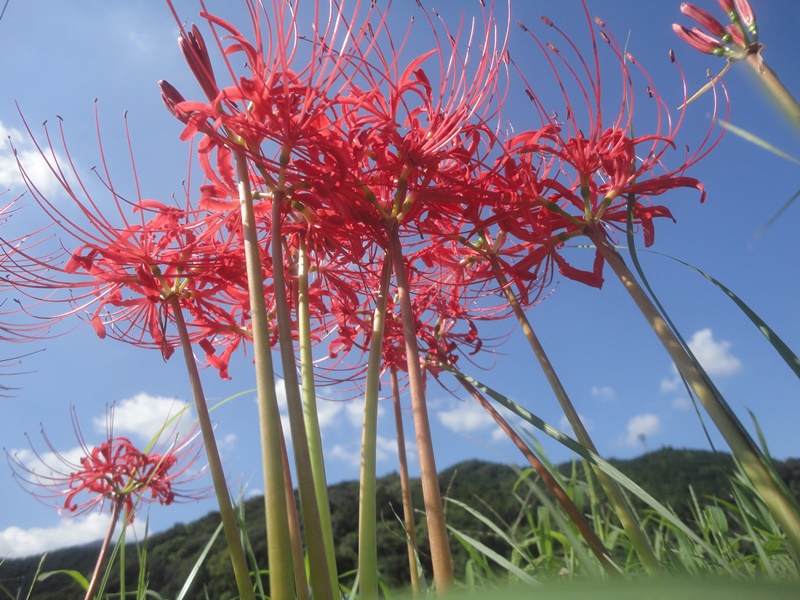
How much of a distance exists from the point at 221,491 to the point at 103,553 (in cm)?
142

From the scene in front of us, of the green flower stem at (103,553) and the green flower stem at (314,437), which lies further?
the green flower stem at (103,553)

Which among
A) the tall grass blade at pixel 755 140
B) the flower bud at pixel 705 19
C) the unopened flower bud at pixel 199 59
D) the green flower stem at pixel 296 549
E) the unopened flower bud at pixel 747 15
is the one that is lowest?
the green flower stem at pixel 296 549

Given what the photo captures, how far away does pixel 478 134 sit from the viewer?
3.76 feet

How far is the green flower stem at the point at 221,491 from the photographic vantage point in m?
0.85

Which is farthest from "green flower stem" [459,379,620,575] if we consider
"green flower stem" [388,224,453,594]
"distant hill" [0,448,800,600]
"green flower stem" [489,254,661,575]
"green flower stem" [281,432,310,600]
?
"distant hill" [0,448,800,600]

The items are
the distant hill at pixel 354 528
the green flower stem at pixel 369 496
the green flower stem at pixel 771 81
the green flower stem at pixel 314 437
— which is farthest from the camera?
the distant hill at pixel 354 528

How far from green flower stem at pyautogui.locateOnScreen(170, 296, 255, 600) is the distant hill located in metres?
3.36

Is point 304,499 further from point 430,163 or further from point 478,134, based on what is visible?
point 478,134

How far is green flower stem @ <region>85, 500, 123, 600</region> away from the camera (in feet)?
5.50

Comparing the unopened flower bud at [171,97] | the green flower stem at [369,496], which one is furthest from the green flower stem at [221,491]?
the unopened flower bud at [171,97]

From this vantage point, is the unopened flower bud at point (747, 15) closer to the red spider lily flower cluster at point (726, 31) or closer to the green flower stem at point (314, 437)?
the red spider lily flower cluster at point (726, 31)

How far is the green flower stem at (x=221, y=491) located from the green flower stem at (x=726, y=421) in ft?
2.30

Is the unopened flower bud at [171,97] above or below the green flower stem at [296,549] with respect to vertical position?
above

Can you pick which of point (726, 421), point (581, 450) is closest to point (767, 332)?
point (726, 421)
